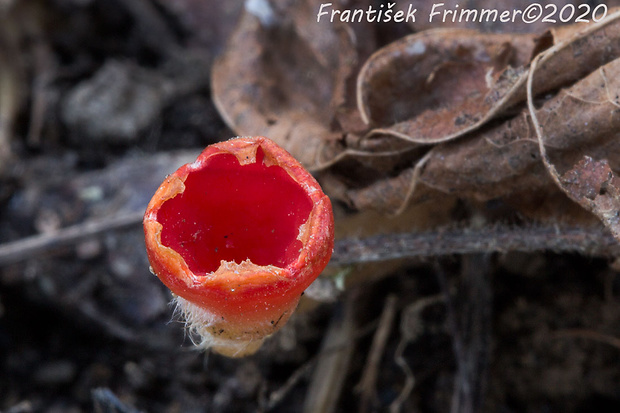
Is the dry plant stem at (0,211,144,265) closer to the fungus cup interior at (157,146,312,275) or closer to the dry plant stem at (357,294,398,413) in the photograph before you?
the fungus cup interior at (157,146,312,275)

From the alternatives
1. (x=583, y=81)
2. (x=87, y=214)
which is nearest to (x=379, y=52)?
(x=583, y=81)

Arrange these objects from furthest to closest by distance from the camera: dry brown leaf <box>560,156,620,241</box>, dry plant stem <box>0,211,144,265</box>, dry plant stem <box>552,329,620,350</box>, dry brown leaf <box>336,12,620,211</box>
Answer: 1. dry plant stem <box>0,211,144,265</box>
2. dry plant stem <box>552,329,620,350</box>
3. dry brown leaf <box>336,12,620,211</box>
4. dry brown leaf <box>560,156,620,241</box>

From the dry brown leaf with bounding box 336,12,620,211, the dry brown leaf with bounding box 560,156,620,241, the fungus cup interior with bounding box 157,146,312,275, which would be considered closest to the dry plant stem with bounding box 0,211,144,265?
the fungus cup interior with bounding box 157,146,312,275

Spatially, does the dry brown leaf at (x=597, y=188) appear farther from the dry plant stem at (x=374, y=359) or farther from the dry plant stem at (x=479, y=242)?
the dry plant stem at (x=374, y=359)

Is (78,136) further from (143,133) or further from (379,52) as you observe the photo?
(379,52)

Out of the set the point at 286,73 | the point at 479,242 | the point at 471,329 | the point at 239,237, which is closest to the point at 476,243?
the point at 479,242

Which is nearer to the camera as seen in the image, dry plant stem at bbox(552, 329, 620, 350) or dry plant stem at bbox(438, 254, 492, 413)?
dry plant stem at bbox(438, 254, 492, 413)

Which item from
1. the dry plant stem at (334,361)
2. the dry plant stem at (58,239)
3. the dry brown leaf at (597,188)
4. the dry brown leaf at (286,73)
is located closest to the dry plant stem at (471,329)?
the dry plant stem at (334,361)
